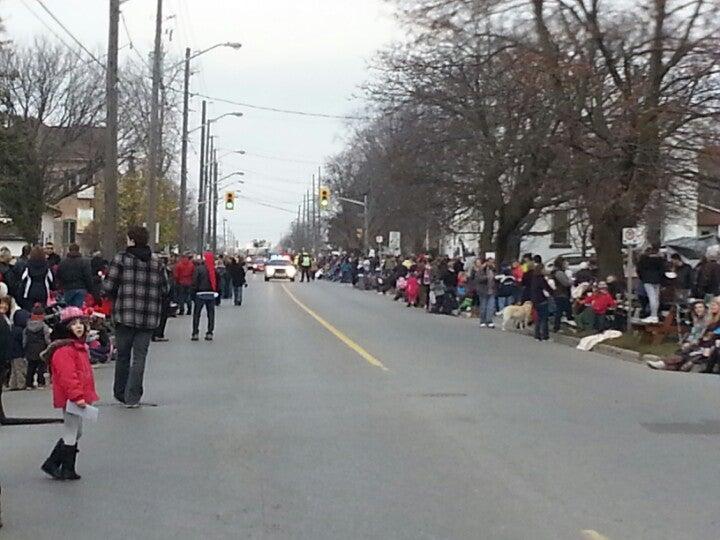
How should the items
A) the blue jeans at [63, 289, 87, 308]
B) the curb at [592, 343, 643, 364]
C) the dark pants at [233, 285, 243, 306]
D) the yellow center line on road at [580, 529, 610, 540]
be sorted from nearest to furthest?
the yellow center line on road at [580, 529, 610, 540]
the blue jeans at [63, 289, 87, 308]
the curb at [592, 343, 643, 364]
the dark pants at [233, 285, 243, 306]

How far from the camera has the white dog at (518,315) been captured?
101ft

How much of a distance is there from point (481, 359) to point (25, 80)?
42.4m

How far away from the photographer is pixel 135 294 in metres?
14.0

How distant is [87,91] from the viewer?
6109 centimetres

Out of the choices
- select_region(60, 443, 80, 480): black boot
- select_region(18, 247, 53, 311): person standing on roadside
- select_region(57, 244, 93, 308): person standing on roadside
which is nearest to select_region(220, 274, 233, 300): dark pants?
select_region(57, 244, 93, 308): person standing on roadside

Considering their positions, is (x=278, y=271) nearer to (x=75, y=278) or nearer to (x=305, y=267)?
(x=305, y=267)

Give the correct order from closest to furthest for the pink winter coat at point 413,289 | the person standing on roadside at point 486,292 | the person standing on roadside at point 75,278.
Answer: the person standing on roadside at point 75,278 < the person standing on roadside at point 486,292 < the pink winter coat at point 413,289

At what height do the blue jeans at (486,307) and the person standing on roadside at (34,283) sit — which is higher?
the person standing on roadside at (34,283)

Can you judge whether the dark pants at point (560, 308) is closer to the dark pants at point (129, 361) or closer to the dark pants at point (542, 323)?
the dark pants at point (542, 323)

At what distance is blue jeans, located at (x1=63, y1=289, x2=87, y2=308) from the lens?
2110 cm

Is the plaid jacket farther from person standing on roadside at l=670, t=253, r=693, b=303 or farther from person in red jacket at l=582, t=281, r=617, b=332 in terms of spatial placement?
person standing on roadside at l=670, t=253, r=693, b=303

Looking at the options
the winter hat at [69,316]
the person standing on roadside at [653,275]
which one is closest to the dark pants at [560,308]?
the person standing on roadside at [653,275]

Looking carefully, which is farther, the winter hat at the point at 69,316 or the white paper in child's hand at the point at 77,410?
the winter hat at the point at 69,316

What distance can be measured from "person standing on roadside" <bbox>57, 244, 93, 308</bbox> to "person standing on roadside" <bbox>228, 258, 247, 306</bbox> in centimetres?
2179
